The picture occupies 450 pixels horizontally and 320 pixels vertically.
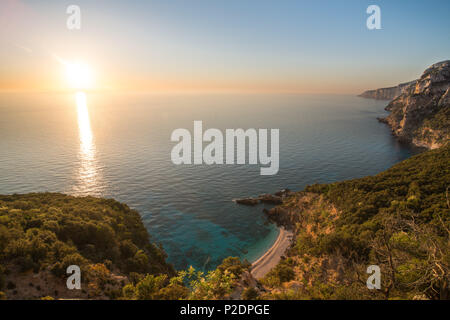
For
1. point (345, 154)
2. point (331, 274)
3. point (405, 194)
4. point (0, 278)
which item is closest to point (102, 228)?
point (0, 278)

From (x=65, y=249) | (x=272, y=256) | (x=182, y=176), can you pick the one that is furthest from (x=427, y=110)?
(x=65, y=249)

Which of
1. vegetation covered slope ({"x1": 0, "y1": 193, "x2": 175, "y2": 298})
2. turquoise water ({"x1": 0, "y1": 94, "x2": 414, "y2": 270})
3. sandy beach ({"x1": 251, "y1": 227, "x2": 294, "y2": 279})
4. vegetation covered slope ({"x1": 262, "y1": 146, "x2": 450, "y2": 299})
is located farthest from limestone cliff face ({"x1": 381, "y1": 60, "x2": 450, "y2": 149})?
vegetation covered slope ({"x1": 0, "y1": 193, "x2": 175, "y2": 298})

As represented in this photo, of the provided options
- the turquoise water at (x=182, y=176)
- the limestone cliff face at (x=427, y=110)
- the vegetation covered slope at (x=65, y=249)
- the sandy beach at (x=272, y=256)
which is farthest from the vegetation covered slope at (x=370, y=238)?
the limestone cliff face at (x=427, y=110)

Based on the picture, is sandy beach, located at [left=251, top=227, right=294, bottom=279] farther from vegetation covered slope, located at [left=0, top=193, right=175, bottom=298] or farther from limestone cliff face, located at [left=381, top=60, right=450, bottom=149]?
limestone cliff face, located at [left=381, top=60, right=450, bottom=149]

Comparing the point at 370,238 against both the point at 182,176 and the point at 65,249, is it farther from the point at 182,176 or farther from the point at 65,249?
the point at 182,176

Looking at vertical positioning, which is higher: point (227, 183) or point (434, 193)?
point (434, 193)

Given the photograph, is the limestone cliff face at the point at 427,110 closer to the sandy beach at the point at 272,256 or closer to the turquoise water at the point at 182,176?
the turquoise water at the point at 182,176
